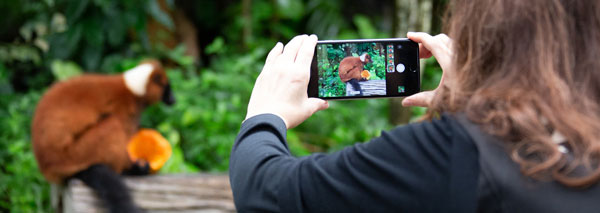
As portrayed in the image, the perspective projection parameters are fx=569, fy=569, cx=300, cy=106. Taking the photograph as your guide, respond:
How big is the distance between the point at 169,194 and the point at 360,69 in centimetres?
245

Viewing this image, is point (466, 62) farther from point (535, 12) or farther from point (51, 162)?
point (51, 162)

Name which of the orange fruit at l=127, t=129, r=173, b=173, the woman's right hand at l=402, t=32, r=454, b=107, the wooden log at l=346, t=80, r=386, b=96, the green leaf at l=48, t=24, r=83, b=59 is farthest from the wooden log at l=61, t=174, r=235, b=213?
the woman's right hand at l=402, t=32, r=454, b=107

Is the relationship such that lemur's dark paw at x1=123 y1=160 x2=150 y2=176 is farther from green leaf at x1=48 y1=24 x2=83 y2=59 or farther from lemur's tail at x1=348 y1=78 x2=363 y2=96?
lemur's tail at x1=348 y1=78 x2=363 y2=96

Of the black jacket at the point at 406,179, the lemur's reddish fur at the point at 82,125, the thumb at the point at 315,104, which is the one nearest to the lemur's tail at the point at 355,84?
the thumb at the point at 315,104

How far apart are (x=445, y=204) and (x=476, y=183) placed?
0.16 ft

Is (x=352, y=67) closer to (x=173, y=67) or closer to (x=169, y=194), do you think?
(x=169, y=194)

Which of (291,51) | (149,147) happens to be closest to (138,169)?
(149,147)

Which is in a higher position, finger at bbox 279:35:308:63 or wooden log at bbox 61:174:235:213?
finger at bbox 279:35:308:63

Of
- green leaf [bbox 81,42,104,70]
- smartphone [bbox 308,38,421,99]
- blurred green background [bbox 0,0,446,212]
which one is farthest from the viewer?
green leaf [bbox 81,42,104,70]

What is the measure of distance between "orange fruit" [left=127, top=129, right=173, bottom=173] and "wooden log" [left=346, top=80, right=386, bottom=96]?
9.56 feet

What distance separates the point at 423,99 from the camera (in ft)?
3.64

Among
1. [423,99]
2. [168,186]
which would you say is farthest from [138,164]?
[423,99]

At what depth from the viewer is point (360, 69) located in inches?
47.9

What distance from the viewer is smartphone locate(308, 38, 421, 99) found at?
119cm
